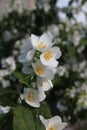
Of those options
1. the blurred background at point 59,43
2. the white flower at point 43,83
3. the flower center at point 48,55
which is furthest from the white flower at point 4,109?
the blurred background at point 59,43

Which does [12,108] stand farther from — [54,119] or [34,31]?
[34,31]

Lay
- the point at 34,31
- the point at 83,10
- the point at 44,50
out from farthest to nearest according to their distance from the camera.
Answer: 1. the point at 34,31
2. the point at 83,10
3. the point at 44,50

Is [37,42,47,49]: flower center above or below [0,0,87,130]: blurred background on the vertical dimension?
below

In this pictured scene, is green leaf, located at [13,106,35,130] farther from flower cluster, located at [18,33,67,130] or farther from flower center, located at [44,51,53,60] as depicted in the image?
flower center, located at [44,51,53,60]

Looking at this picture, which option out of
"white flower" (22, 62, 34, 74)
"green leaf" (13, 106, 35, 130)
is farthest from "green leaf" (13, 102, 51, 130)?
"white flower" (22, 62, 34, 74)

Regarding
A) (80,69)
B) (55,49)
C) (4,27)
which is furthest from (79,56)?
(55,49)

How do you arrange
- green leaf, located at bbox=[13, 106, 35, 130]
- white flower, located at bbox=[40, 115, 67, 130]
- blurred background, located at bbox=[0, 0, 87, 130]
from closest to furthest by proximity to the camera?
green leaf, located at bbox=[13, 106, 35, 130] < white flower, located at bbox=[40, 115, 67, 130] < blurred background, located at bbox=[0, 0, 87, 130]
